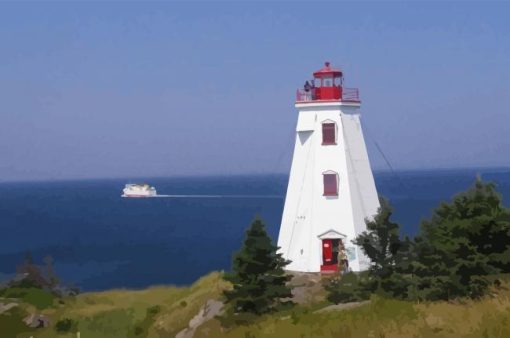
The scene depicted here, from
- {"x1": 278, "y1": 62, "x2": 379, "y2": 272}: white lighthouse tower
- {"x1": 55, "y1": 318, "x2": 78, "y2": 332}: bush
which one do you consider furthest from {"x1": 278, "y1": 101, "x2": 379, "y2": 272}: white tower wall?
{"x1": 55, "y1": 318, "x2": 78, "y2": 332}: bush

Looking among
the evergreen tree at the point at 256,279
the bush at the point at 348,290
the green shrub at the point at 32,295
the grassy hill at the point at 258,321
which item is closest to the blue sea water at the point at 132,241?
the grassy hill at the point at 258,321

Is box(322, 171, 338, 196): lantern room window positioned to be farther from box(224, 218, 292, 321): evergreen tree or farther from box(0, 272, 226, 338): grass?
box(224, 218, 292, 321): evergreen tree

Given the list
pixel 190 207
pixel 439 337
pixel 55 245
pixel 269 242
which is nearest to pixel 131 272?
pixel 55 245

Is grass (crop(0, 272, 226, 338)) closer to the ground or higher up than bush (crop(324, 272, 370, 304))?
closer to the ground

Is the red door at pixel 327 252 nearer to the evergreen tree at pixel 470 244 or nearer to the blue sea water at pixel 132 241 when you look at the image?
the blue sea water at pixel 132 241

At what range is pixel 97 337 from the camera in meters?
26.9

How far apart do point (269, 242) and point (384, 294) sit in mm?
3678

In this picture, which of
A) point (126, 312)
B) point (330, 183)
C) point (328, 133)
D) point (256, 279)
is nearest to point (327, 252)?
point (330, 183)

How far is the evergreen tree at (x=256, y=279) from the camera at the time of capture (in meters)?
20.9

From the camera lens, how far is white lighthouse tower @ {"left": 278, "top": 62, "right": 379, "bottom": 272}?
1092 inches

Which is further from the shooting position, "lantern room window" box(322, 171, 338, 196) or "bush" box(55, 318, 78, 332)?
"lantern room window" box(322, 171, 338, 196)

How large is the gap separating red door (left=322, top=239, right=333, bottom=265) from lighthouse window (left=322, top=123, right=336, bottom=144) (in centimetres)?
385

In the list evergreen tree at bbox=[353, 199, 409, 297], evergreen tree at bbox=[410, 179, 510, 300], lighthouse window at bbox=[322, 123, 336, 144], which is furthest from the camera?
lighthouse window at bbox=[322, 123, 336, 144]

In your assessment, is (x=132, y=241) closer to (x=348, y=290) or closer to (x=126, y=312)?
(x=126, y=312)
